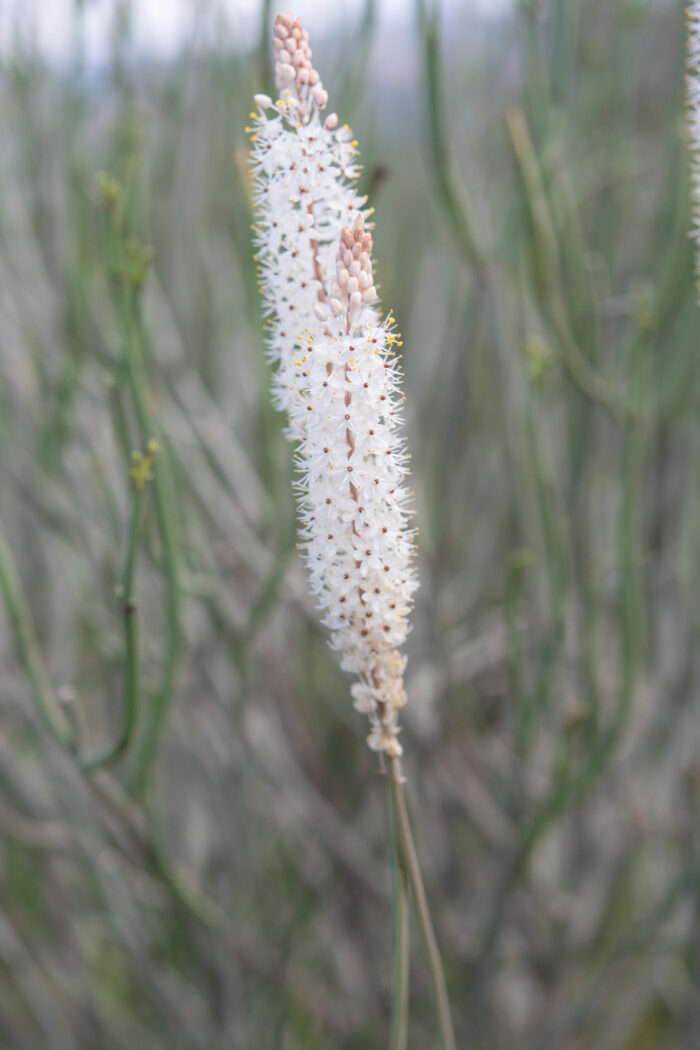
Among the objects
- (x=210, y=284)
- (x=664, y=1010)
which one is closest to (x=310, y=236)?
(x=210, y=284)

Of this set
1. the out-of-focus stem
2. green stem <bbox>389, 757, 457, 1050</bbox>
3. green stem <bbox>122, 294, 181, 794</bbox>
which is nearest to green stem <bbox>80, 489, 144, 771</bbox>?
green stem <bbox>122, 294, 181, 794</bbox>

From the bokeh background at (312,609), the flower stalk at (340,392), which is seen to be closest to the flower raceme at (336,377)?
the flower stalk at (340,392)

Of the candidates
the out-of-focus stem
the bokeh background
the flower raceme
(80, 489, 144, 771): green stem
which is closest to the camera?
the flower raceme

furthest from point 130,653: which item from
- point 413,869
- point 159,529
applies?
point 413,869

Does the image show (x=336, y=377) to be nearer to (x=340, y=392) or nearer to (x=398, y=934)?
(x=340, y=392)

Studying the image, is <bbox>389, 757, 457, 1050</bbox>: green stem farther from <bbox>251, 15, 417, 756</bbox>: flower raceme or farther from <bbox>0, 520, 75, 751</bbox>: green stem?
<bbox>0, 520, 75, 751</bbox>: green stem
